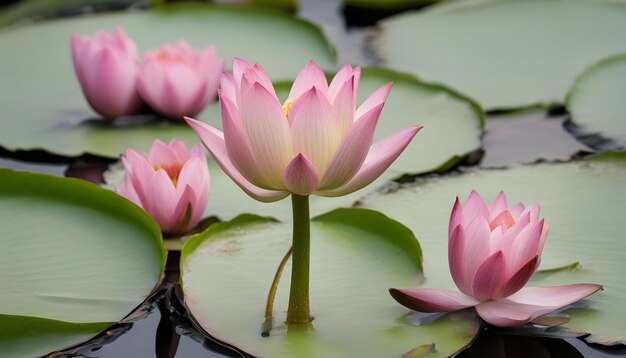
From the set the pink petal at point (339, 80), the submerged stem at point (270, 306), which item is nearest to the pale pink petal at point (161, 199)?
the submerged stem at point (270, 306)

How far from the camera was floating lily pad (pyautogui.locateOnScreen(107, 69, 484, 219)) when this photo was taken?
1.79m

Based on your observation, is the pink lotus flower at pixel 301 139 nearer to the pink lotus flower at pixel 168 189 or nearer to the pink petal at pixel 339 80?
the pink petal at pixel 339 80

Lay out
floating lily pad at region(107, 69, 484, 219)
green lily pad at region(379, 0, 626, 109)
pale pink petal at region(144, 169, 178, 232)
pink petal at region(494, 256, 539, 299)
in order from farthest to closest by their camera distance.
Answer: green lily pad at region(379, 0, 626, 109)
floating lily pad at region(107, 69, 484, 219)
pale pink petal at region(144, 169, 178, 232)
pink petal at region(494, 256, 539, 299)

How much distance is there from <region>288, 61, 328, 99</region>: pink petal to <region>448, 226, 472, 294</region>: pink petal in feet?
0.94

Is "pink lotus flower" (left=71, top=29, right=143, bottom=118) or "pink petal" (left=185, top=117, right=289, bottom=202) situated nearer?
"pink petal" (left=185, top=117, right=289, bottom=202)

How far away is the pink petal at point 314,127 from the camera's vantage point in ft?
3.74

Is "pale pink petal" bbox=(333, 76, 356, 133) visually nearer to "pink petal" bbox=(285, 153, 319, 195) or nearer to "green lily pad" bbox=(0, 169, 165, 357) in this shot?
"pink petal" bbox=(285, 153, 319, 195)

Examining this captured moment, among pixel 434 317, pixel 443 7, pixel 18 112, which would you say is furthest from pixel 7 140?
pixel 443 7

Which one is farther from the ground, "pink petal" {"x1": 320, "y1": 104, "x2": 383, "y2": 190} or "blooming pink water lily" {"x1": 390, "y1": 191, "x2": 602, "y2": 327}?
"pink petal" {"x1": 320, "y1": 104, "x2": 383, "y2": 190}

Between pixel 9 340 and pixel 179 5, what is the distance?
200 centimetres

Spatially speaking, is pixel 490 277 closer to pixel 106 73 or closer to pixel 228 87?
pixel 228 87

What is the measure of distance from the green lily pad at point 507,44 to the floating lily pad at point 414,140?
168 mm

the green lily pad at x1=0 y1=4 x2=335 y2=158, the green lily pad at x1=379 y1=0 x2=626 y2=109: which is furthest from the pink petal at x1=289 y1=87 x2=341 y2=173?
the green lily pad at x1=379 y1=0 x2=626 y2=109

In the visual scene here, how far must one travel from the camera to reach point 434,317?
1.31 metres
